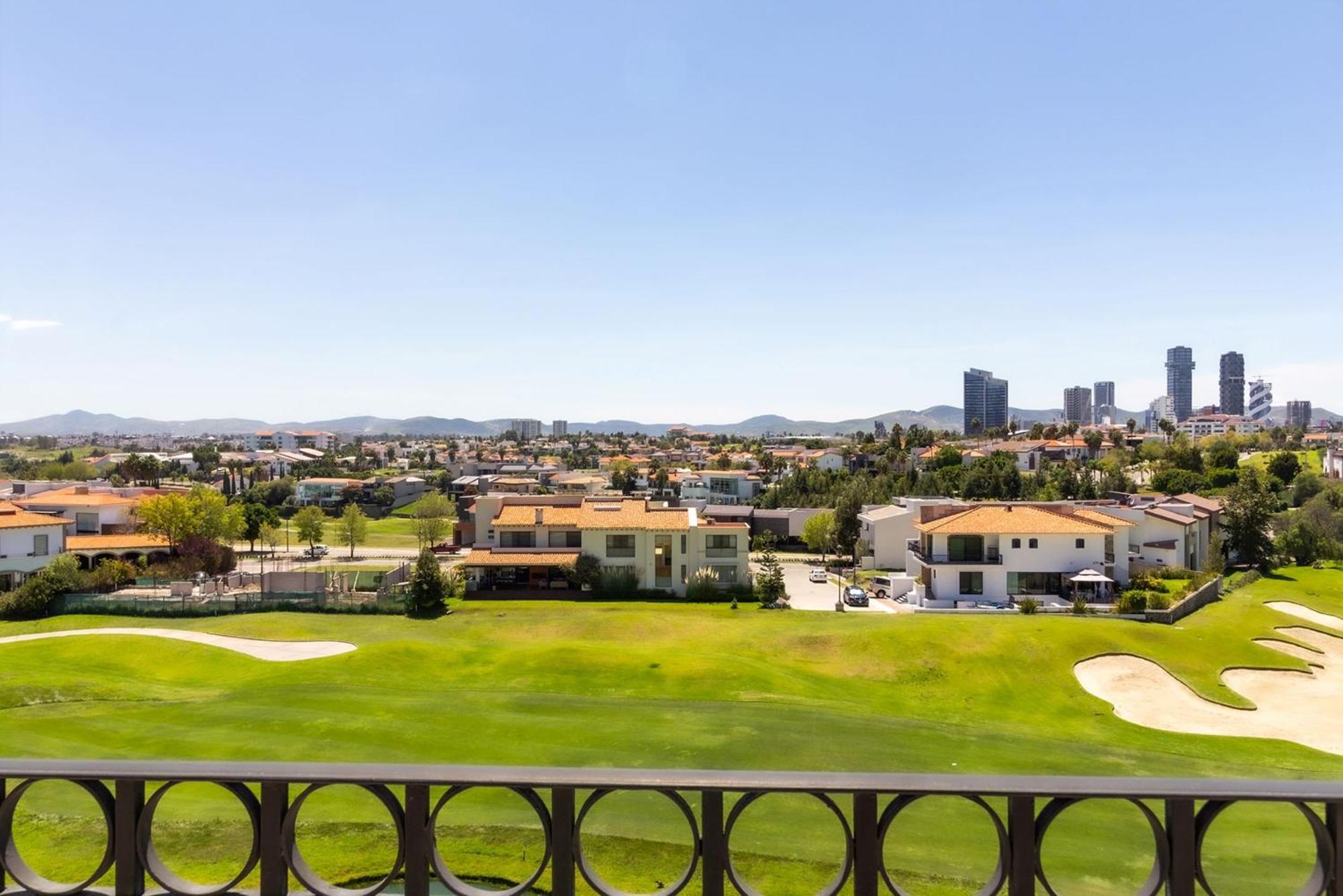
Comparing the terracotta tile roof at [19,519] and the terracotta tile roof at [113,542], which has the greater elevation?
the terracotta tile roof at [19,519]

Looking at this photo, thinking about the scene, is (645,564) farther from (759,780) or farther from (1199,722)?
(759,780)

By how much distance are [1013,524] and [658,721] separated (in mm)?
33956

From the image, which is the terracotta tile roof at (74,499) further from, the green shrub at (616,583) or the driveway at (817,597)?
the driveway at (817,597)

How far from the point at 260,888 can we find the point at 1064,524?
48057 millimetres

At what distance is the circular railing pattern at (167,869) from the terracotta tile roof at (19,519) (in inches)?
1912

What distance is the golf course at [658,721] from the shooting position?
8805 millimetres

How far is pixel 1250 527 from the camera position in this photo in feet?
172

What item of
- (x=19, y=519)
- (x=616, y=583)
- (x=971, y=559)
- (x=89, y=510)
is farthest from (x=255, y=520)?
(x=971, y=559)

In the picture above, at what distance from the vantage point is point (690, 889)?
7.14m

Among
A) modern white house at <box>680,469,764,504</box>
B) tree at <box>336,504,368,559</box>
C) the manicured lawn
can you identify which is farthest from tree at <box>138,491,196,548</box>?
the manicured lawn

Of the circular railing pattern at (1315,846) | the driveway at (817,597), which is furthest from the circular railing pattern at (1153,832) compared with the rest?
the driveway at (817,597)

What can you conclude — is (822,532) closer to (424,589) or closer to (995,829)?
(424,589)

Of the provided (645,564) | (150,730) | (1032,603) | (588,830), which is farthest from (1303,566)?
(150,730)

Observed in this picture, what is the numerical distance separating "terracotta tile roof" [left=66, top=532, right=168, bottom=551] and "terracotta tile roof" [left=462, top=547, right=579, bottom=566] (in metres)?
22.6
